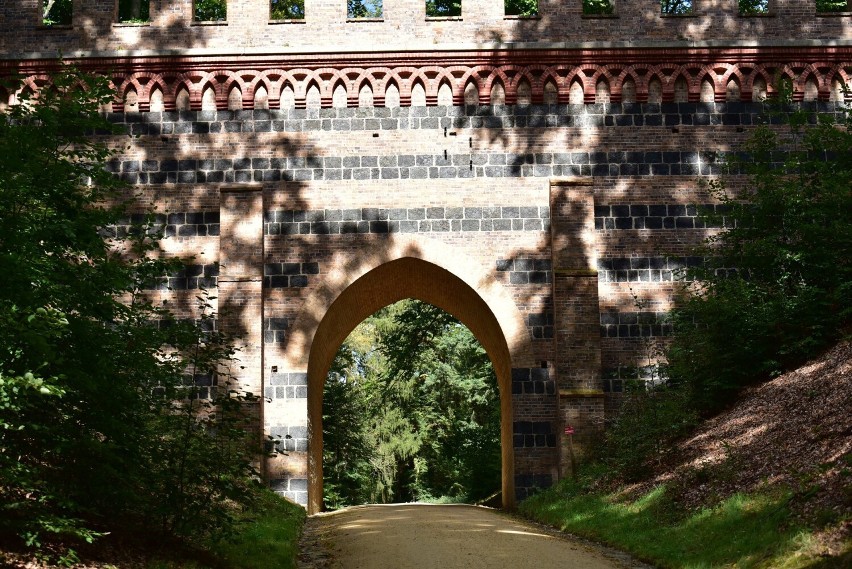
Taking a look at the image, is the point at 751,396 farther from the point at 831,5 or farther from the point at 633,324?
the point at 831,5

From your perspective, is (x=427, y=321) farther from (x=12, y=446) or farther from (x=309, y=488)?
(x=12, y=446)

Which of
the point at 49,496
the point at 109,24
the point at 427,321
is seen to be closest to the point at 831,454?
the point at 49,496

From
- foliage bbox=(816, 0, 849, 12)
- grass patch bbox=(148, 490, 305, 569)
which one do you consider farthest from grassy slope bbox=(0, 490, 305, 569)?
foliage bbox=(816, 0, 849, 12)

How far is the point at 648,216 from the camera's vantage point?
1578 cm

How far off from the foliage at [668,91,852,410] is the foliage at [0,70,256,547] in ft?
23.0

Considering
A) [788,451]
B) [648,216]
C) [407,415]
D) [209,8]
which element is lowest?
[788,451]

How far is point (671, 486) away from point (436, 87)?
742 cm

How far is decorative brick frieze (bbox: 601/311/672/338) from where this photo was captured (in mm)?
15508

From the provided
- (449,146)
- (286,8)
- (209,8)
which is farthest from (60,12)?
(449,146)

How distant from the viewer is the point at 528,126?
15.9 m

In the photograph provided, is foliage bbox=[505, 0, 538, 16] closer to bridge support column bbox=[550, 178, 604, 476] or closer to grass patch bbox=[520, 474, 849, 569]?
bridge support column bbox=[550, 178, 604, 476]

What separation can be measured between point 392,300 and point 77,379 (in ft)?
34.6

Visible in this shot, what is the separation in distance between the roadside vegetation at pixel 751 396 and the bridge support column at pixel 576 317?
0.43 m

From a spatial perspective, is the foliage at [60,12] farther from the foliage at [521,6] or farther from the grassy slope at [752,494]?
the grassy slope at [752,494]
